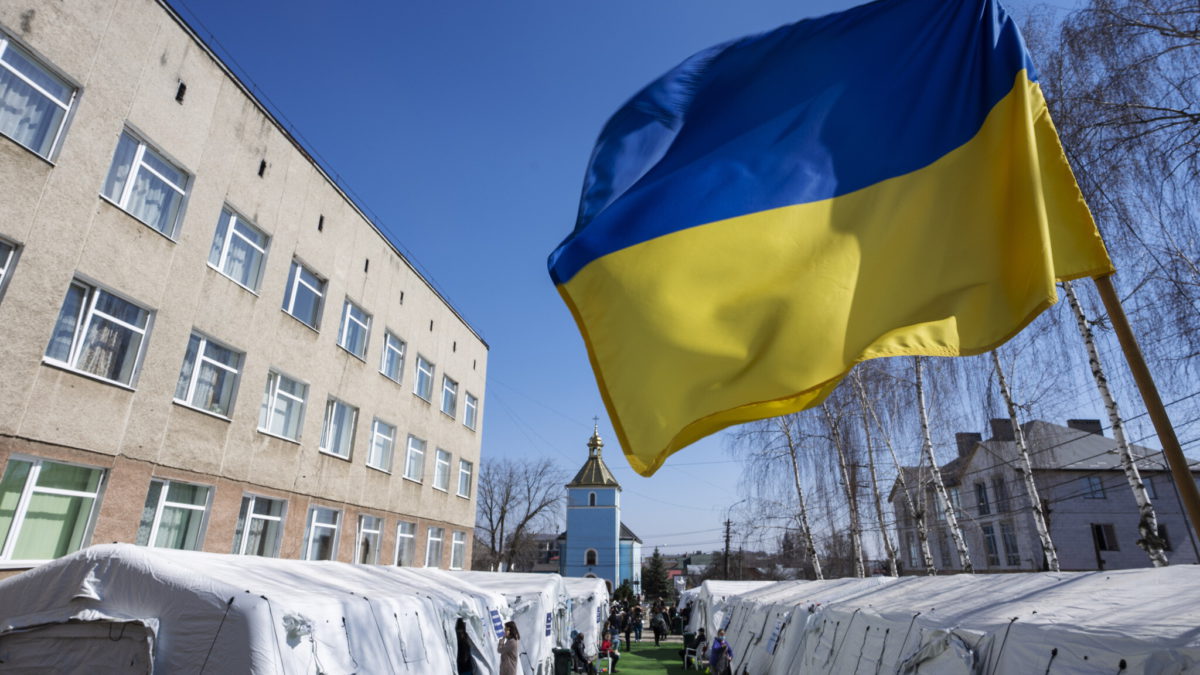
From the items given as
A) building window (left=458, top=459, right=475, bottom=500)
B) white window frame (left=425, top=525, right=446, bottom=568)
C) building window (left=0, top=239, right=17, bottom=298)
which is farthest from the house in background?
building window (left=0, top=239, right=17, bottom=298)

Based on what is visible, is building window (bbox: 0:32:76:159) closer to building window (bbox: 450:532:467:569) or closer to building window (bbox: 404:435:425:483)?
building window (bbox: 404:435:425:483)

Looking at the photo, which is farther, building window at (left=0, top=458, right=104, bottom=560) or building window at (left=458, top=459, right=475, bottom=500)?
building window at (left=458, top=459, right=475, bottom=500)

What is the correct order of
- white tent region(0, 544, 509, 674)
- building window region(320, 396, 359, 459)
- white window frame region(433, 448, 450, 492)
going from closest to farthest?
white tent region(0, 544, 509, 674) < building window region(320, 396, 359, 459) < white window frame region(433, 448, 450, 492)

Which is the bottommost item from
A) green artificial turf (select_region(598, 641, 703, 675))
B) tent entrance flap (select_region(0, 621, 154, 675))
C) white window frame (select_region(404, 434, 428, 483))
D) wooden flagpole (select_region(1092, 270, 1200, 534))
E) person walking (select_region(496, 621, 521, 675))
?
green artificial turf (select_region(598, 641, 703, 675))

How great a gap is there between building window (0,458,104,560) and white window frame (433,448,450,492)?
13.4m

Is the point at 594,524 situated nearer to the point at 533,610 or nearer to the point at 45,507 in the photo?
the point at 533,610

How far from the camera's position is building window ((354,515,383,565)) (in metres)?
18.5

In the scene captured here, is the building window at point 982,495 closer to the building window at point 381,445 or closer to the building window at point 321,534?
the building window at point 381,445

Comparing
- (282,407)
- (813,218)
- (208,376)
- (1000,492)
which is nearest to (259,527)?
(282,407)

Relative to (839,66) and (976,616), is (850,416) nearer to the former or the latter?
(976,616)

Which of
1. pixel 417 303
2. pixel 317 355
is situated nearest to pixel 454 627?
pixel 317 355

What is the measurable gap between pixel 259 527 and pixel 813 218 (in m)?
14.5

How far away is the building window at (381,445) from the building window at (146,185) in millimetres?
8605

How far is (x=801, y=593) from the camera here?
53.9 feet
